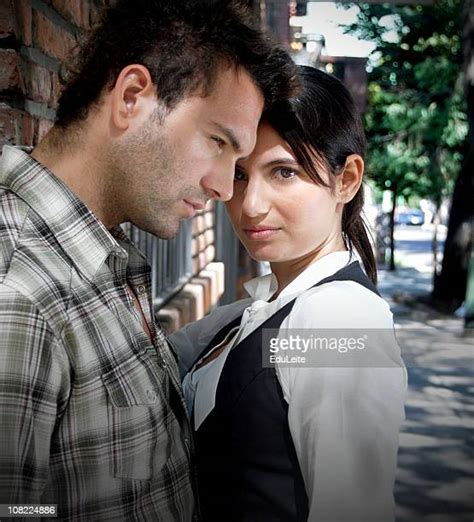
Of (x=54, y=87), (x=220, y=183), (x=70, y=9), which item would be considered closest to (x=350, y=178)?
(x=220, y=183)

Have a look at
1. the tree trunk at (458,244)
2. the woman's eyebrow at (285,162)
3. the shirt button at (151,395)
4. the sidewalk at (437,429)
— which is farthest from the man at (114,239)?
the tree trunk at (458,244)

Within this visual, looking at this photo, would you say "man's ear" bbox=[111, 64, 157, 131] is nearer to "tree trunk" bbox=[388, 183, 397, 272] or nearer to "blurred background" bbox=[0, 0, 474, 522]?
"blurred background" bbox=[0, 0, 474, 522]

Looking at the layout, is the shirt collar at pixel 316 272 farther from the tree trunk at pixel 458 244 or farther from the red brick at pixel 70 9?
the tree trunk at pixel 458 244

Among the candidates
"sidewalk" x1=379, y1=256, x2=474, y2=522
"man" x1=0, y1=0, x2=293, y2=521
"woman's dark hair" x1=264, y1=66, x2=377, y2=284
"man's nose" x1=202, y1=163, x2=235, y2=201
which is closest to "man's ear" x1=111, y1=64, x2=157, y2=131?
"man" x1=0, y1=0, x2=293, y2=521

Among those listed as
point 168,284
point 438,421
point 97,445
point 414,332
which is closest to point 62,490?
point 97,445

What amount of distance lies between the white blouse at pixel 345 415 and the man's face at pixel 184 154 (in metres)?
0.23

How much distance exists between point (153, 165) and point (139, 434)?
0.38 metres

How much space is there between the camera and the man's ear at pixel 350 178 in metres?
1.43

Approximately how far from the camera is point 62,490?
1.01 metres

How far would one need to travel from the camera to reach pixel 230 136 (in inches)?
48.8

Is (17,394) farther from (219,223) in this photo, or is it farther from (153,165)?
(219,223)

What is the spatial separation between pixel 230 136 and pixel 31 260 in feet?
1.26

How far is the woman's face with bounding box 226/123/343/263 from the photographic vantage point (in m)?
1.38

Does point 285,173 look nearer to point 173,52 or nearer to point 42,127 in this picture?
point 173,52
